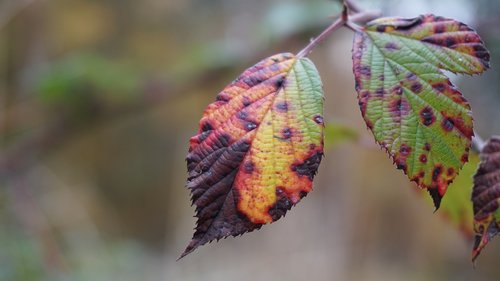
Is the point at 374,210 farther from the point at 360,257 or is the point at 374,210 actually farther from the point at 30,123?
the point at 30,123

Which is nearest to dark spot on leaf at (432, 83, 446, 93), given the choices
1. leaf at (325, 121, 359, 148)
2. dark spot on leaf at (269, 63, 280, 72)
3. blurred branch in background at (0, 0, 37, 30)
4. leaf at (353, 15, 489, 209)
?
leaf at (353, 15, 489, 209)

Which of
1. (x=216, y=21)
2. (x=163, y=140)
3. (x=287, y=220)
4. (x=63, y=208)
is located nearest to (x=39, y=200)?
(x=63, y=208)

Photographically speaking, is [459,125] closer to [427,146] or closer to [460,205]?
[427,146]

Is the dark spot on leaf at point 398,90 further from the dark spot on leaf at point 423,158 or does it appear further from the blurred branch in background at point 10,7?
the blurred branch in background at point 10,7

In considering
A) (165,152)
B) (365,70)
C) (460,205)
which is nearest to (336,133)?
(460,205)

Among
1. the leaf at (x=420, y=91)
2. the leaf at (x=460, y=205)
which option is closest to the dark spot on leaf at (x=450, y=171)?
the leaf at (x=420, y=91)

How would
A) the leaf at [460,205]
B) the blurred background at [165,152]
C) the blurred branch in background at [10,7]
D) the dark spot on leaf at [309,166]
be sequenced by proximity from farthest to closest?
the blurred branch in background at [10,7] → the blurred background at [165,152] → the leaf at [460,205] → the dark spot on leaf at [309,166]

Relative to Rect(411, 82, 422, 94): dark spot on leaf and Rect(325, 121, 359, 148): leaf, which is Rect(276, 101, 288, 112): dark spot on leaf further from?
Rect(325, 121, 359, 148): leaf
